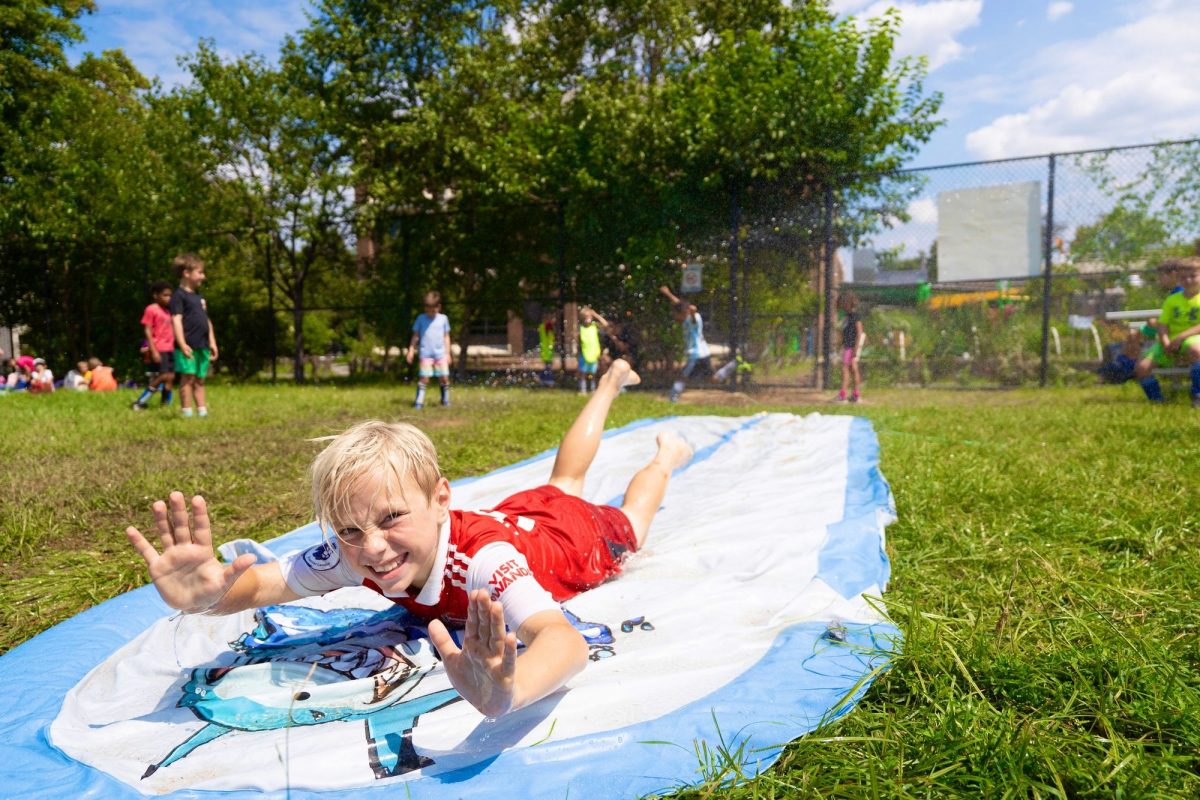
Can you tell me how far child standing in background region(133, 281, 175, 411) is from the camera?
897 cm

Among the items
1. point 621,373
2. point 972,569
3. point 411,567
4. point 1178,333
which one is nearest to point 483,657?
point 411,567

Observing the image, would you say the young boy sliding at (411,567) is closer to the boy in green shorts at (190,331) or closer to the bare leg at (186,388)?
the boy in green shorts at (190,331)

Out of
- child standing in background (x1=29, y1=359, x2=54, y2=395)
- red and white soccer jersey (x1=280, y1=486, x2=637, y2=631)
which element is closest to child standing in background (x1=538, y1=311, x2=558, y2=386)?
child standing in background (x1=29, y1=359, x2=54, y2=395)

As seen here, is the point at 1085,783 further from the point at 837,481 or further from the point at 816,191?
the point at 816,191

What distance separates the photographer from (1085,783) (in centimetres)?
148

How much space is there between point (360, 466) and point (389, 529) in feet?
0.55

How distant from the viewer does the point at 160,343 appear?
912cm

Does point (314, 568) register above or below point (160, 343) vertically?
below

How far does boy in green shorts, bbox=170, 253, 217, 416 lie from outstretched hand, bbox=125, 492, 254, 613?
663cm

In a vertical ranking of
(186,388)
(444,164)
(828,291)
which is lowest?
(186,388)

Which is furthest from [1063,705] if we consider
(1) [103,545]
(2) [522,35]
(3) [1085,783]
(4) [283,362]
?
(4) [283,362]

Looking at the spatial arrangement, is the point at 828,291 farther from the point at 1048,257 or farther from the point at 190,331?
the point at 190,331

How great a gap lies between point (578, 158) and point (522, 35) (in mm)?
4998

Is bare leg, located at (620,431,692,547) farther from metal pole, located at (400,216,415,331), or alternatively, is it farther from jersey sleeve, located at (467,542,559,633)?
metal pole, located at (400,216,415,331)
